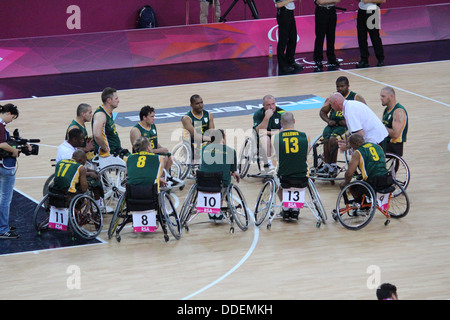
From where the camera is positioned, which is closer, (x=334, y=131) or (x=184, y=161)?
(x=334, y=131)

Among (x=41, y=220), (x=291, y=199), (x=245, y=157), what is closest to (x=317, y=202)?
(x=291, y=199)

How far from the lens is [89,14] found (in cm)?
2102

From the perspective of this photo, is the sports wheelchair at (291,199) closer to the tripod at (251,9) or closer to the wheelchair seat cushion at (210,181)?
the wheelchair seat cushion at (210,181)

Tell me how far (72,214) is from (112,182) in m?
1.63

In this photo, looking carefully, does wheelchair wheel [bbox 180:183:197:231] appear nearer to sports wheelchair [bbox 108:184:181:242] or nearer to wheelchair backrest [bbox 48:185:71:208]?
sports wheelchair [bbox 108:184:181:242]

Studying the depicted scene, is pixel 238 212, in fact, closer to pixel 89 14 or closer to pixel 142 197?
pixel 142 197

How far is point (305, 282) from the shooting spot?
805 cm

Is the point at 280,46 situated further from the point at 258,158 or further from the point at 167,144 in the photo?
the point at 258,158

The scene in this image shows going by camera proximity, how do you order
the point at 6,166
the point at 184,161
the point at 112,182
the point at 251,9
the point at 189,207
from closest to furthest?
the point at 6,166
the point at 189,207
the point at 112,182
the point at 184,161
the point at 251,9

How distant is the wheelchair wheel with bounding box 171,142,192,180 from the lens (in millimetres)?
11328

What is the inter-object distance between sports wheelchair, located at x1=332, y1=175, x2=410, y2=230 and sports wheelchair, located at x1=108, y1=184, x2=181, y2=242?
83.5 inches

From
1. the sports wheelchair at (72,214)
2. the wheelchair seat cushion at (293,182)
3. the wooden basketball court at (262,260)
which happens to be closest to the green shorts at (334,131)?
the wooden basketball court at (262,260)
